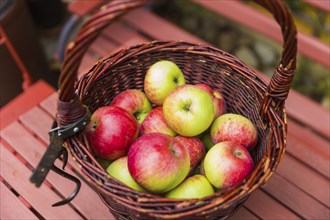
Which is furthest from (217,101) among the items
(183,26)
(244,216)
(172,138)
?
(183,26)

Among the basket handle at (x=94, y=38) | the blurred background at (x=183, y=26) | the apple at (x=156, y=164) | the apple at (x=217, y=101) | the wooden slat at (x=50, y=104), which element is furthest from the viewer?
the blurred background at (x=183, y=26)

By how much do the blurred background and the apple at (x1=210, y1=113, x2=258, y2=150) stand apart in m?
0.68

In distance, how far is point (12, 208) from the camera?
3.44ft

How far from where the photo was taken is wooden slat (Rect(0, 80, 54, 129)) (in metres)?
1.26

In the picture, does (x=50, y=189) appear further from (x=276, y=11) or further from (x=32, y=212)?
(x=276, y=11)

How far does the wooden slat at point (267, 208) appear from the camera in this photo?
1.05 m

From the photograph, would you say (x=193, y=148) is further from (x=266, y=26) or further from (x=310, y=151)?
(x=266, y=26)

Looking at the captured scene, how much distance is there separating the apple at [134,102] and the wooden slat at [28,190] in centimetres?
31

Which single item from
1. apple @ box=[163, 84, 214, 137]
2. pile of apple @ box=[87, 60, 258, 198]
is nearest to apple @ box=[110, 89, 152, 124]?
pile of apple @ box=[87, 60, 258, 198]

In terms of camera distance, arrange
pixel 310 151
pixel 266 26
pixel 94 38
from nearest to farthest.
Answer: pixel 94 38, pixel 310 151, pixel 266 26

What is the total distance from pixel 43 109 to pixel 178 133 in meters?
0.54

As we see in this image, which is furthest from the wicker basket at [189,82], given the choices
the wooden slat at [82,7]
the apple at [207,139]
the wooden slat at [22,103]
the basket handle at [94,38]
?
the wooden slat at [82,7]

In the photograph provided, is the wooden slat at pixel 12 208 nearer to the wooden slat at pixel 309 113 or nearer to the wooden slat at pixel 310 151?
the wooden slat at pixel 310 151

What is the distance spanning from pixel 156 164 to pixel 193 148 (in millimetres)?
158
